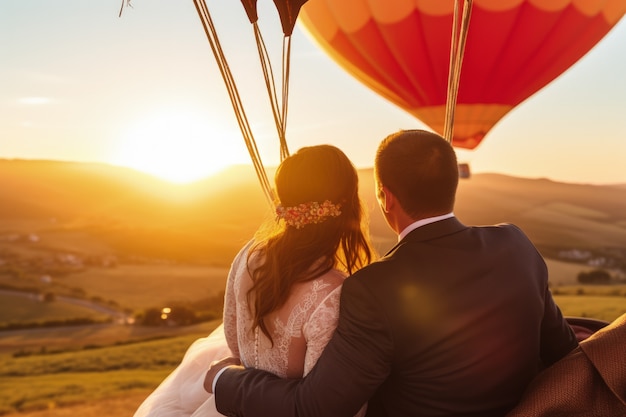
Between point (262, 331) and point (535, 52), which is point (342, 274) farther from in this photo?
point (535, 52)

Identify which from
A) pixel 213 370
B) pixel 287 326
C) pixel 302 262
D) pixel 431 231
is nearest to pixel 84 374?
pixel 213 370

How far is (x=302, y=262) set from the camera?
2.42 meters

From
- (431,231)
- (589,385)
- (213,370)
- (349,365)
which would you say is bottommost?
(213,370)

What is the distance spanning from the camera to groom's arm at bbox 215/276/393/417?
2.11m

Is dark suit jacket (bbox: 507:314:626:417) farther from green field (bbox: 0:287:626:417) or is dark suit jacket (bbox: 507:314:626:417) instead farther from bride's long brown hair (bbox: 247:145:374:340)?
green field (bbox: 0:287:626:417)

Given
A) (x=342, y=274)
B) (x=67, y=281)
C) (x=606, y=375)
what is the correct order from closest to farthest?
(x=606, y=375)
(x=342, y=274)
(x=67, y=281)

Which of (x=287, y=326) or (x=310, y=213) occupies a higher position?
(x=310, y=213)

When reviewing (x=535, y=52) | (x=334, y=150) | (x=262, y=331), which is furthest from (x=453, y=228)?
(x=535, y=52)

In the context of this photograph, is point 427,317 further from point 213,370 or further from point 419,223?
point 213,370

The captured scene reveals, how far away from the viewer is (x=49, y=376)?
1338 centimetres

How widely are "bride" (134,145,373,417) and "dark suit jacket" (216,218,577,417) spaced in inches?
5.5

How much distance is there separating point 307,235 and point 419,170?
20.1 inches

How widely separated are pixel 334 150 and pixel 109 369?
12.7 meters

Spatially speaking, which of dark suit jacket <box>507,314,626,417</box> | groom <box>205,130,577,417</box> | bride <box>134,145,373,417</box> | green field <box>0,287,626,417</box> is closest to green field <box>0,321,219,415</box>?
green field <box>0,287,626,417</box>
